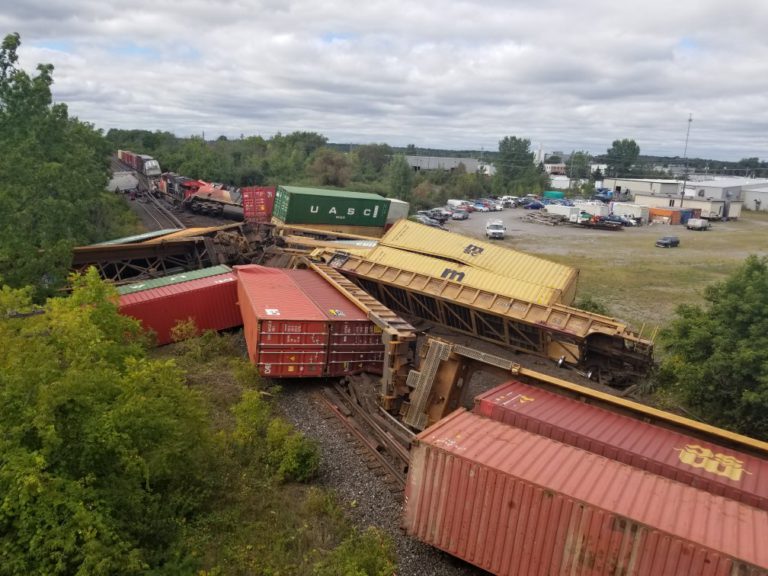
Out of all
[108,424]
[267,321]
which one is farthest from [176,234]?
[108,424]

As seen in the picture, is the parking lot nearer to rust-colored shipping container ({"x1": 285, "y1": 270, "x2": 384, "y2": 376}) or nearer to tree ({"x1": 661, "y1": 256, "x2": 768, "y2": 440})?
tree ({"x1": 661, "y1": 256, "x2": 768, "y2": 440})

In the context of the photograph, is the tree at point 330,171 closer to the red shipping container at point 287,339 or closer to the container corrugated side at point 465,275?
the container corrugated side at point 465,275

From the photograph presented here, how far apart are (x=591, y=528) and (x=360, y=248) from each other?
1912cm

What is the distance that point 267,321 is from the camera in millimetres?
15250

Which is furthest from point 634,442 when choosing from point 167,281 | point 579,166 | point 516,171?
point 579,166

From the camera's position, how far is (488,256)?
73.5 ft

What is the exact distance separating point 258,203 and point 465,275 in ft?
68.8

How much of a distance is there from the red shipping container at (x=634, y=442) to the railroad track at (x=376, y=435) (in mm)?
2336

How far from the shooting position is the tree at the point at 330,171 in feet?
248

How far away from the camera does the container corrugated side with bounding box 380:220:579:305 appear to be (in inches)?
816

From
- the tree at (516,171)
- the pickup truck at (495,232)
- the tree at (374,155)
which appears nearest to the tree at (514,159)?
the tree at (516,171)

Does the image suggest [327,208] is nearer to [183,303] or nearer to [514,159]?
[183,303]

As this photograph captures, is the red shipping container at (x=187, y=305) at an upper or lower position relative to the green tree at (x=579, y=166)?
lower

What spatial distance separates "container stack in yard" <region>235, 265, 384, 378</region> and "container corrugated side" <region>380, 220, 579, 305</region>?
7058 mm
